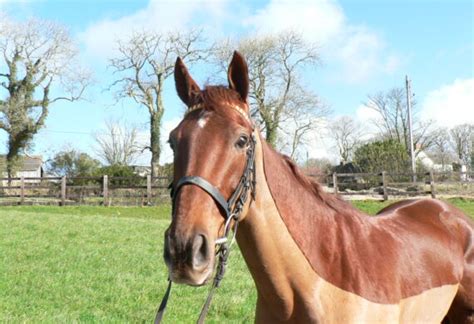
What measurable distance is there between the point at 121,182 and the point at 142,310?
100 feet

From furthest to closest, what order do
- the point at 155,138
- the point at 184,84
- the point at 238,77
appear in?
the point at 155,138, the point at 184,84, the point at 238,77

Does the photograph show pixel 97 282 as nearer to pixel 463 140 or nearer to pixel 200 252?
pixel 200 252

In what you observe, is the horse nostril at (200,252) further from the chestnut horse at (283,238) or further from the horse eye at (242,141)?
the horse eye at (242,141)

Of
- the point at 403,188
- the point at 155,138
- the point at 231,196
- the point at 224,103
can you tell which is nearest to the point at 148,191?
the point at 155,138

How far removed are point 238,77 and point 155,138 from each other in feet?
120

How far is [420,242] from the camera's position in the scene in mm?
3479

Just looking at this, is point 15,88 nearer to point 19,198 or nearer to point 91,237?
point 19,198

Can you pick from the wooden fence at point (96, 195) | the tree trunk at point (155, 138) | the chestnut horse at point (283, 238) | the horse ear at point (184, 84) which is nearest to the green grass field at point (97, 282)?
the chestnut horse at point (283, 238)

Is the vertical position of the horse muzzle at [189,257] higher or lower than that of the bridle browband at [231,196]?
lower

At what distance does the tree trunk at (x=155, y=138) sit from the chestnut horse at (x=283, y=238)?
116ft

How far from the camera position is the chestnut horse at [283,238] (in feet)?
7.22

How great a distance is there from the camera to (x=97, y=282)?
7609 mm

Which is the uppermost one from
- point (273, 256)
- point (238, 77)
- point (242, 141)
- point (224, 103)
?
point (238, 77)

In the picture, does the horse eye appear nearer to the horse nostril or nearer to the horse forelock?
the horse forelock
